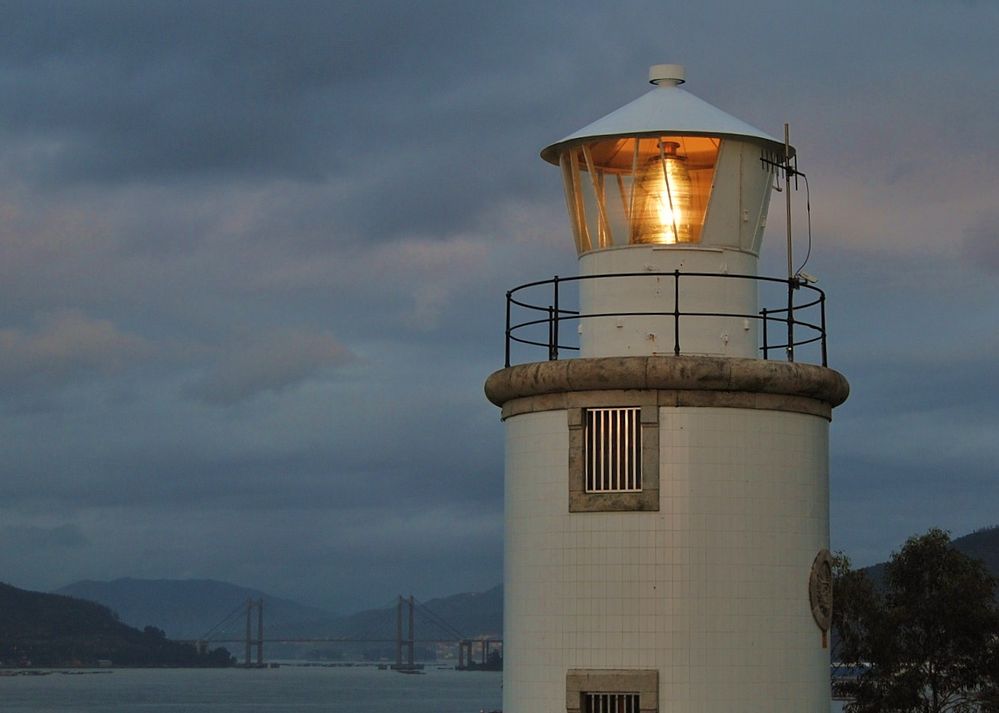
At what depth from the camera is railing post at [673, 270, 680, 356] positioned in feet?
50.7

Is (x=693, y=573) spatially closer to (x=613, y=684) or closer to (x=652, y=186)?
(x=613, y=684)

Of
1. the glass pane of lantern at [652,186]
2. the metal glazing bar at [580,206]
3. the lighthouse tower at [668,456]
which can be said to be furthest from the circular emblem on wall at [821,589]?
the metal glazing bar at [580,206]

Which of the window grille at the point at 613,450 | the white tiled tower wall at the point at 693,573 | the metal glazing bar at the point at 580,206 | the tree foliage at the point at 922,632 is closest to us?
the white tiled tower wall at the point at 693,573

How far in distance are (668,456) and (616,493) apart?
1.86ft

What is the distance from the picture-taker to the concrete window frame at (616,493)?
15.3m

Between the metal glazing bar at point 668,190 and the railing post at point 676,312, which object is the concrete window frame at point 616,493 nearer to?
the railing post at point 676,312

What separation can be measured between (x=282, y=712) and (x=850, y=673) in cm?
15747

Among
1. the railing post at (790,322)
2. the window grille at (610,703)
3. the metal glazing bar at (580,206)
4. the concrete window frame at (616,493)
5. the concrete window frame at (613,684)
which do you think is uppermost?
the metal glazing bar at (580,206)

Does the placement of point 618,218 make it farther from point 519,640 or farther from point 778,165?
point 519,640

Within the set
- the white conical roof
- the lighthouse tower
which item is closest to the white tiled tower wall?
the lighthouse tower

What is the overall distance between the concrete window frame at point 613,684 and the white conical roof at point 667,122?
15.8ft

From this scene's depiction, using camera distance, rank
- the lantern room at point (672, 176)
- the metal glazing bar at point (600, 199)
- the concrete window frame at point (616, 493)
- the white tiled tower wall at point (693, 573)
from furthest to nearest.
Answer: the metal glazing bar at point (600, 199)
the lantern room at point (672, 176)
the concrete window frame at point (616, 493)
the white tiled tower wall at point (693, 573)

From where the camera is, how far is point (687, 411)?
603 inches

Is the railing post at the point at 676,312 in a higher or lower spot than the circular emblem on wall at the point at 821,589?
higher
